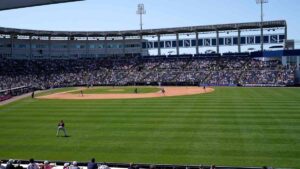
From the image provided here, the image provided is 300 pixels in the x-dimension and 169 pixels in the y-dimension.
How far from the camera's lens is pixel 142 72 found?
89.2 meters

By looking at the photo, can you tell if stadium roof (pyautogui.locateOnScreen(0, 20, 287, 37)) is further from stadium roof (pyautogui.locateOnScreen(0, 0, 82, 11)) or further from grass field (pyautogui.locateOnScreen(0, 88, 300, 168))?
stadium roof (pyautogui.locateOnScreen(0, 0, 82, 11))

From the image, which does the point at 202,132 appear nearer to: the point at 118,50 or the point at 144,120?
the point at 144,120

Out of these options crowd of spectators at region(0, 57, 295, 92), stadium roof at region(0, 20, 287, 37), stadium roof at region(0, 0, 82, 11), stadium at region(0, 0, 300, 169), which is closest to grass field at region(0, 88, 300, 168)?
stadium at region(0, 0, 300, 169)

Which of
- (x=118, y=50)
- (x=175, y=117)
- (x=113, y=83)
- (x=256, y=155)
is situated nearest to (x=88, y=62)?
(x=118, y=50)

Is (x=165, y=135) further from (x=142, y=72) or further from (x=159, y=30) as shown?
(x=159, y=30)

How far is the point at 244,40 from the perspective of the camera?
8725cm

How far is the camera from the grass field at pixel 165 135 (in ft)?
63.3

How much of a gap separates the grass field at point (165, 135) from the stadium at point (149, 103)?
68 mm

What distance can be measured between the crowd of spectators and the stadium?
0.26m

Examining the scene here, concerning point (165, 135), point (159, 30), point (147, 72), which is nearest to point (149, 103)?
point (165, 135)

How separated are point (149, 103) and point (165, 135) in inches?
742

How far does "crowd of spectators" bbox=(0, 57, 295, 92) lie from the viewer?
249 feet

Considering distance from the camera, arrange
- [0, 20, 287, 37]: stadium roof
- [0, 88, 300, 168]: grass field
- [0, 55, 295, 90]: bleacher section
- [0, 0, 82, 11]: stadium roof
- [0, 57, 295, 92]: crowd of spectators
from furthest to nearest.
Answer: [0, 20, 287, 37]: stadium roof → [0, 57, 295, 92]: crowd of spectators → [0, 55, 295, 90]: bleacher section → [0, 88, 300, 168]: grass field → [0, 0, 82, 11]: stadium roof

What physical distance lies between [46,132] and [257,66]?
6427 cm
